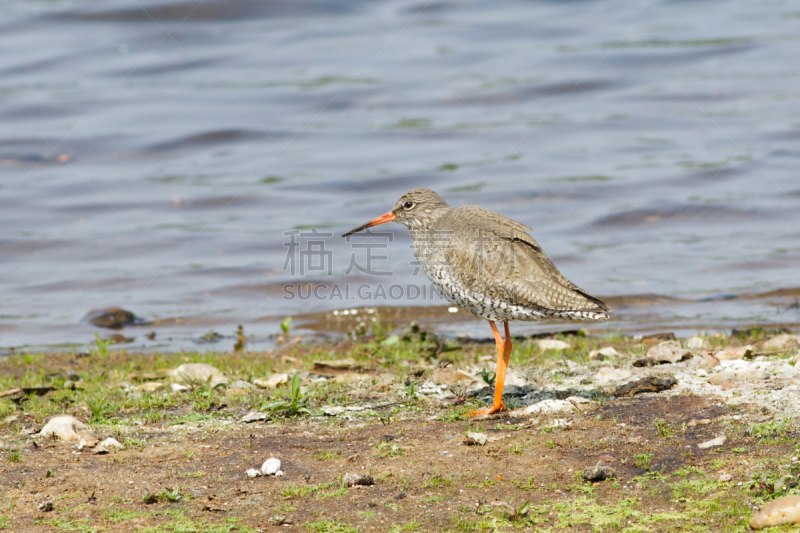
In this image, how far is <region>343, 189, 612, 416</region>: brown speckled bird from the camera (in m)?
6.17

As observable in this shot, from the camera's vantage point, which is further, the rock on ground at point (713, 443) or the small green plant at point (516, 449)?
the small green plant at point (516, 449)

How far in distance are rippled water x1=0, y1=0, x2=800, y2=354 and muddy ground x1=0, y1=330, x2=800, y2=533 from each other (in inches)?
128

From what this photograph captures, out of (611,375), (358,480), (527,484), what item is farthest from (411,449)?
(611,375)

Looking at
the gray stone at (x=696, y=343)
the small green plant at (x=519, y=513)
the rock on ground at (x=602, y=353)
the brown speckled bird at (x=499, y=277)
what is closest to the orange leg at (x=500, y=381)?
the brown speckled bird at (x=499, y=277)

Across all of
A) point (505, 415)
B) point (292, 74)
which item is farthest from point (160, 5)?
point (505, 415)

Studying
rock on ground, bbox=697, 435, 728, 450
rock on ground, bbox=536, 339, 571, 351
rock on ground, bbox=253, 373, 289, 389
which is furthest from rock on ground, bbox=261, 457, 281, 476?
rock on ground, bbox=536, 339, 571, 351

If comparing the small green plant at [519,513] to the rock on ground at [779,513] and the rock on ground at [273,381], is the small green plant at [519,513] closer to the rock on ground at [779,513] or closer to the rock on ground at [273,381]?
the rock on ground at [779,513]

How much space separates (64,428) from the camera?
18.1 ft

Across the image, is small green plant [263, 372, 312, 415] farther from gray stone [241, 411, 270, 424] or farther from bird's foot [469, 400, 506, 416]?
bird's foot [469, 400, 506, 416]

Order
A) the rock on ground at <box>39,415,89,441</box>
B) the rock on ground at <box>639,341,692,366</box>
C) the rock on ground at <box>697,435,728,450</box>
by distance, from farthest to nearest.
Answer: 1. the rock on ground at <box>639,341,692,366</box>
2. the rock on ground at <box>39,415,89,441</box>
3. the rock on ground at <box>697,435,728,450</box>

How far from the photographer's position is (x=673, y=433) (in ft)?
16.4

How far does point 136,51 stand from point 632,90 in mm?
13886

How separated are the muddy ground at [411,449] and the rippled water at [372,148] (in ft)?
10.7

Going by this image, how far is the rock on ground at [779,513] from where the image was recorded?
370 centimetres
